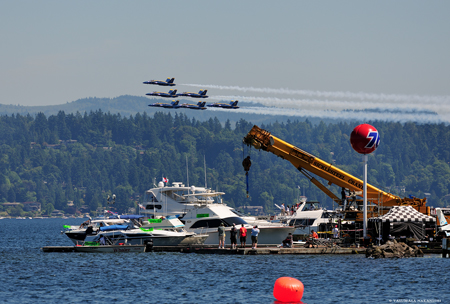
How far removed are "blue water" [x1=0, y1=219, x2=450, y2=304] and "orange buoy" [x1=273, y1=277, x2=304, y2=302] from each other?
1.04m

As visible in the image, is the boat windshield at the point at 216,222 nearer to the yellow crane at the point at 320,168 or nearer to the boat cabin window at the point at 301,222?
the yellow crane at the point at 320,168

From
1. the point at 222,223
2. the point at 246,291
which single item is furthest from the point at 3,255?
the point at 246,291

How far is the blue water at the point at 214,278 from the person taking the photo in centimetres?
3938

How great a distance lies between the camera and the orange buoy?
36.6 m

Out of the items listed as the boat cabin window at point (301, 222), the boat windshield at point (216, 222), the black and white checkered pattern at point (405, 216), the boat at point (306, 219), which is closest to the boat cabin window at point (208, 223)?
the boat windshield at point (216, 222)

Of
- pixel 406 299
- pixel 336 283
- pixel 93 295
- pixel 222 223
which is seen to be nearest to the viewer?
pixel 406 299

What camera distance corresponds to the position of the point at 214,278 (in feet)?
153

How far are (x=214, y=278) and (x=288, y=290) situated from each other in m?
10.9

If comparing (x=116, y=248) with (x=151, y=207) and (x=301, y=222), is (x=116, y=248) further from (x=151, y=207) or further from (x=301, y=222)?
(x=301, y=222)

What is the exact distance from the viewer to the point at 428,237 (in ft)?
196

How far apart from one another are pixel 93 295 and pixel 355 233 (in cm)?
2777

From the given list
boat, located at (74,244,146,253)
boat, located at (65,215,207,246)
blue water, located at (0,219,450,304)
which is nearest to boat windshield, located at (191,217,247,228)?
boat, located at (65,215,207,246)

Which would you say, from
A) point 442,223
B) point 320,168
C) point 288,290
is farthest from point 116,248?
point 288,290

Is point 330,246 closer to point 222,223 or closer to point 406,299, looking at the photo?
point 222,223
